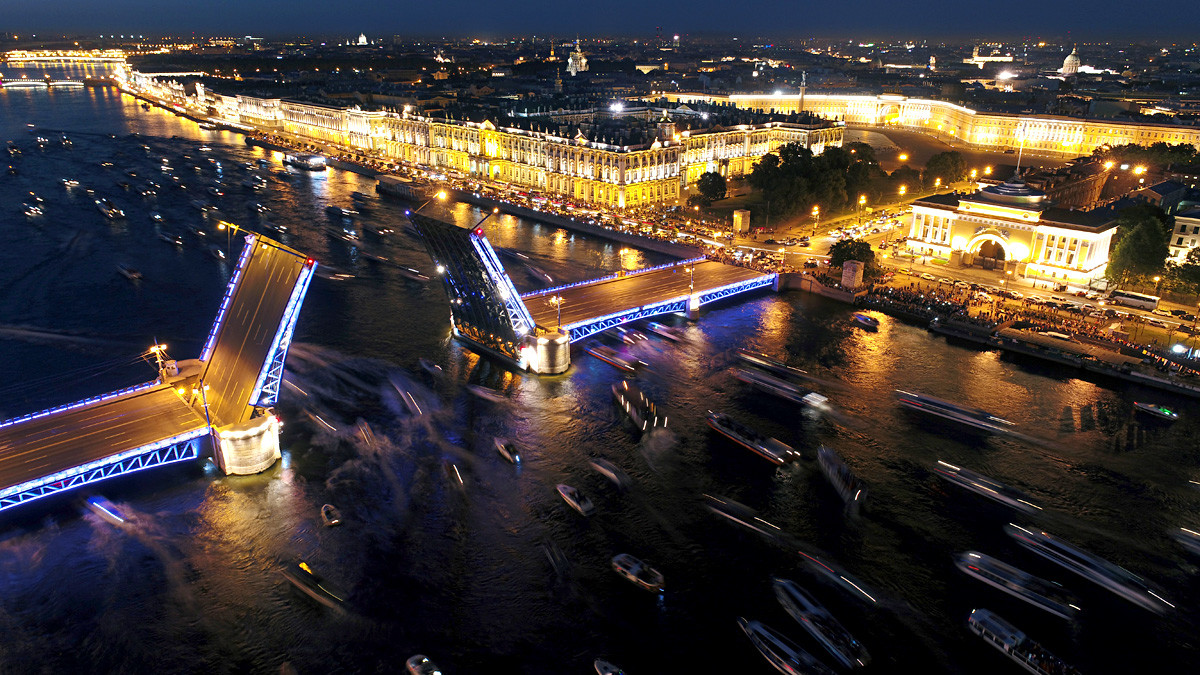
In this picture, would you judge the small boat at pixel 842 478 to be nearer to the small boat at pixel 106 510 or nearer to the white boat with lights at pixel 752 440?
the white boat with lights at pixel 752 440

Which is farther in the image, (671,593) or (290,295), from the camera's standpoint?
(290,295)

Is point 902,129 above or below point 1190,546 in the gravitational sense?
above

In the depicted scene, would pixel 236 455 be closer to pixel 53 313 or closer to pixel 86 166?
pixel 53 313

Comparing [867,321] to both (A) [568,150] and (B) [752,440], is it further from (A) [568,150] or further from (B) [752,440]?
(A) [568,150]

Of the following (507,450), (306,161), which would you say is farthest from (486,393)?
(306,161)

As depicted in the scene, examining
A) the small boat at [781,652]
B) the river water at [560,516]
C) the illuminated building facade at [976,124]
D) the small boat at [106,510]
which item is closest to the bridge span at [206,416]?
the small boat at [106,510]

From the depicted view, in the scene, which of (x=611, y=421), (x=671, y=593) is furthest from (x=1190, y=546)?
(x=611, y=421)
